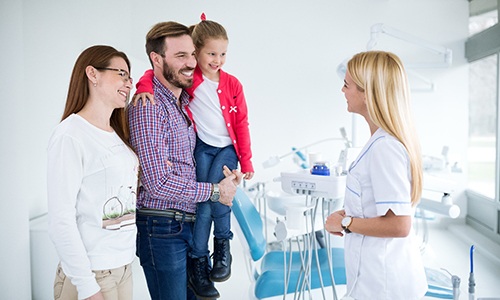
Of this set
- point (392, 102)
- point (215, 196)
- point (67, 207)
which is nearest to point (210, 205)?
point (215, 196)

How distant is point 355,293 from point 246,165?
62 centimetres

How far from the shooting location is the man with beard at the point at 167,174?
136cm

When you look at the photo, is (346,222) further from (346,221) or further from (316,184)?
(316,184)

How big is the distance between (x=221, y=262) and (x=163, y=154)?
0.47 meters

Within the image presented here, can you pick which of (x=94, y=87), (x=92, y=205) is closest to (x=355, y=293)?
(x=92, y=205)

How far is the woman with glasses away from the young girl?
37 centimetres

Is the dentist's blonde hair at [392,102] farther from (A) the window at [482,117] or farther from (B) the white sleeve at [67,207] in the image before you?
(A) the window at [482,117]

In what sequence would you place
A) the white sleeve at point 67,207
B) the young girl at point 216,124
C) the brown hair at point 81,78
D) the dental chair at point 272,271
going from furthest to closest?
the dental chair at point 272,271, the young girl at point 216,124, the brown hair at point 81,78, the white sleeve at point 67,207

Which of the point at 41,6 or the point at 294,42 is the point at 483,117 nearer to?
the point at 294,42

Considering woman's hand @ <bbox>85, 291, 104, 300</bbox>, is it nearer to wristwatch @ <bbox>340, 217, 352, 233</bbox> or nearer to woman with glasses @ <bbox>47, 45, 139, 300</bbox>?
woman with glasses @ <bbox>47, 45, 139, 300</bbox>

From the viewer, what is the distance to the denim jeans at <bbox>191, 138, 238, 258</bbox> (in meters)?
1.54

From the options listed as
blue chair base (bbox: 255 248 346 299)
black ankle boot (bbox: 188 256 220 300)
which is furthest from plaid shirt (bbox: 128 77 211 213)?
blue chair base (bbox: 255 248 346 299)

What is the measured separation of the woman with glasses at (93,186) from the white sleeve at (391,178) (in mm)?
726

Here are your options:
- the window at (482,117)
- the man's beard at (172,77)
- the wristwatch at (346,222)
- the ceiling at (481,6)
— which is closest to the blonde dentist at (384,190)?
the wristwatch at (346,222)
